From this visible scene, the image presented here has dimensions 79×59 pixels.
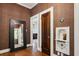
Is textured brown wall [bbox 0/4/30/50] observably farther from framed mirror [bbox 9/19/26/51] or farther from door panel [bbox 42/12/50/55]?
door panel [bbox 42/12/50/55]

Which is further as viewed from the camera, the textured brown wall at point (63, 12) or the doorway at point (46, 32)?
the doorway at point (46, 32)

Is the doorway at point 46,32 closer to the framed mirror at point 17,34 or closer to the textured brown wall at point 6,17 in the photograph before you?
the framed mirror at point 17,34

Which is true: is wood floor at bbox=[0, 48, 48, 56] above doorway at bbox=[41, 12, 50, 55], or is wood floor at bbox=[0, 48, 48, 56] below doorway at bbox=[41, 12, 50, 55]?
below

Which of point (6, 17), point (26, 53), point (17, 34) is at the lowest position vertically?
point (26, 53)

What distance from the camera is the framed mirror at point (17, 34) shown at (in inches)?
73.5

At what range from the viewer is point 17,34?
1915 millimetres

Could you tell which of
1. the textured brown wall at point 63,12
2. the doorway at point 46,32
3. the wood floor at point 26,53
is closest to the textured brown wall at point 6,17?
the wood floor at point 26,53

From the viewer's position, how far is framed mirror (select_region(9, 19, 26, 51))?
1.87 meters

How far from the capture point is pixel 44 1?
189 centimetres

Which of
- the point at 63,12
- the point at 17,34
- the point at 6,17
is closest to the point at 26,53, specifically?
the point at 17,34

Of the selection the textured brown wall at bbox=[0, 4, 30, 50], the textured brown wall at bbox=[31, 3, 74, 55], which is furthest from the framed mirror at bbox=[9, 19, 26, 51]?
the textured brown wall at bbox=[31, 3, 74, 55]

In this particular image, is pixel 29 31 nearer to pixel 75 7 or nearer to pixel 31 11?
pixel 31 11

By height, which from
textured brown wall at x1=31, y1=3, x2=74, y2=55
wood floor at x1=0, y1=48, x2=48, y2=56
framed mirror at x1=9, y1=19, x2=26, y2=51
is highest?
textured brown wall at x1=31, y1=3, x2=74, y2=55

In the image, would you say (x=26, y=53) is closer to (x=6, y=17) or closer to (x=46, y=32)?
(x=46, y=32)
